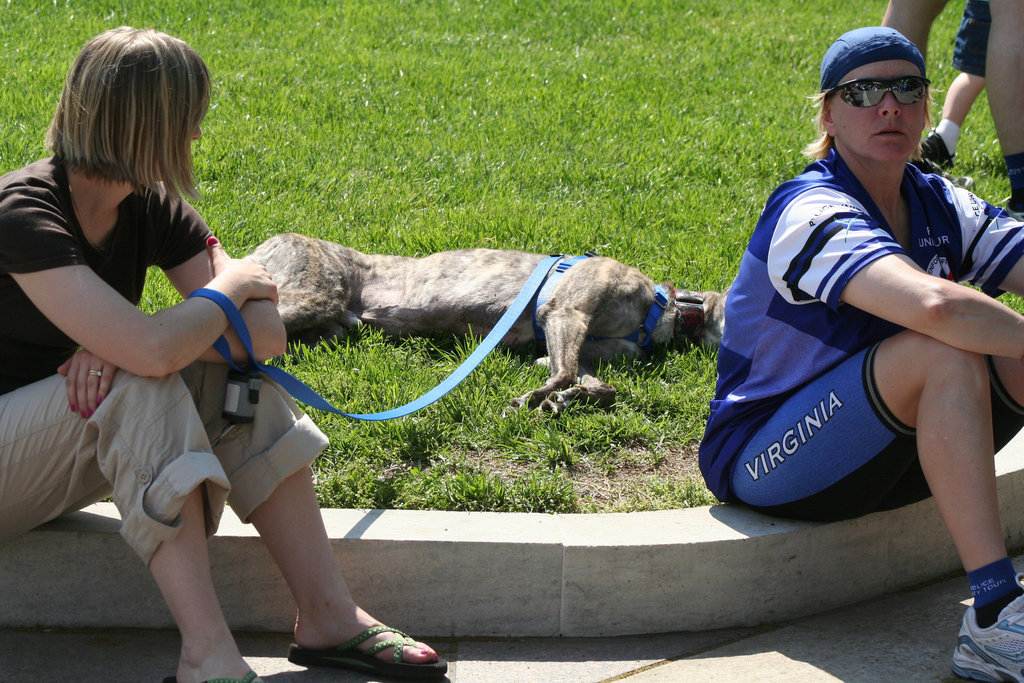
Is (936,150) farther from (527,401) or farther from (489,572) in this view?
(489,572)

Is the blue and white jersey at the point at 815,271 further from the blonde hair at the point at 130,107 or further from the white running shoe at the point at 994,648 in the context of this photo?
the blonde hair at the point at 130,107

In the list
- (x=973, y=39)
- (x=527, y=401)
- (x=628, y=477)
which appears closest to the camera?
(x=628, y=477)

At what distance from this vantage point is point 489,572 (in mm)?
3172

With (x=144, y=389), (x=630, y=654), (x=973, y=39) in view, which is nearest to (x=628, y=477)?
(x=630, y=654)

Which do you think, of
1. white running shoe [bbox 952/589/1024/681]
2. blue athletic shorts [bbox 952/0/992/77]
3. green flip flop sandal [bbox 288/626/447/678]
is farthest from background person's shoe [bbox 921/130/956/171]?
green flip flop sandal [bbox 288/626/447/678]

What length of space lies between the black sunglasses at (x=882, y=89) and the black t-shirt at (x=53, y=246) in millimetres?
2039

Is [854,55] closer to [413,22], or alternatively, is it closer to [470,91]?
[470,91]

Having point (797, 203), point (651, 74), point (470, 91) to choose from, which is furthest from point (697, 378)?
point (651, 74)

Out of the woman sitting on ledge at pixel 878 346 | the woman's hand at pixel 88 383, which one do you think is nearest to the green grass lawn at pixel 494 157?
the woman sitting on ledge at pixel 878 346

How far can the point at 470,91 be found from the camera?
8.59 m

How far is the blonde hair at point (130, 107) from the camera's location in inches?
105

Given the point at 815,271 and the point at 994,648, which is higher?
the point at 815,271

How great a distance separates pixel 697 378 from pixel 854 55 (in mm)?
1998

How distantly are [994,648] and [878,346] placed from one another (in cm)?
85
